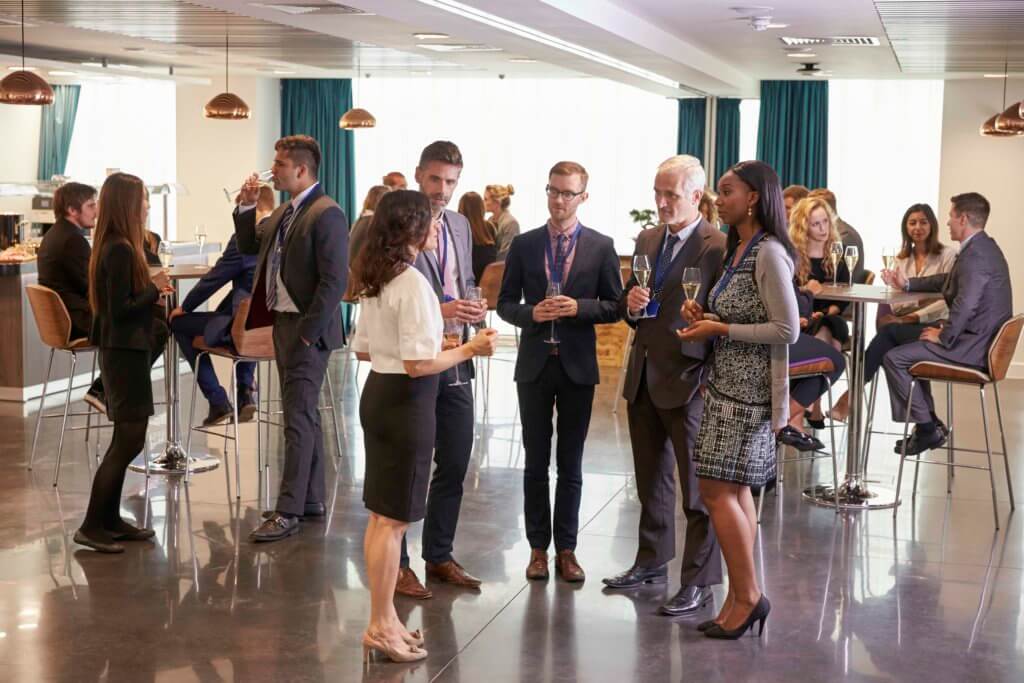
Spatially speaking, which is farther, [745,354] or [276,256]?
[276,256]

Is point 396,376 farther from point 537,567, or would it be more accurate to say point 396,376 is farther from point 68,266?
point 68,266

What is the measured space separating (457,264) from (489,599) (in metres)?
1.24

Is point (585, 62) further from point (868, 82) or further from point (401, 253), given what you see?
point (401, 253)

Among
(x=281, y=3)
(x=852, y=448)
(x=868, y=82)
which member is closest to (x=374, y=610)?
(x=852, y=448)

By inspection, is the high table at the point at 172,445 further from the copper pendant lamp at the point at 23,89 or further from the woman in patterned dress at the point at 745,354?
the woman in patterned dress at the point at 745,354

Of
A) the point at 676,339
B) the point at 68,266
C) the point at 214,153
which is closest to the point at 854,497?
the point at 676,339

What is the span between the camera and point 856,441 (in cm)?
614

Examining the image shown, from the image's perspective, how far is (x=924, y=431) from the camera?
664cm

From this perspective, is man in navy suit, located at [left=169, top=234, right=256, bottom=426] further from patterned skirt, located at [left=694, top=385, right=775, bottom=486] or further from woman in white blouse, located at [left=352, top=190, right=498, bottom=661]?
patterned skirt, located at [left=694, top=385, right=775, bottom=486]

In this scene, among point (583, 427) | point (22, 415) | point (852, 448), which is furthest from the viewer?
point (22, 415)

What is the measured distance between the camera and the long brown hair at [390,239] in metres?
3.66

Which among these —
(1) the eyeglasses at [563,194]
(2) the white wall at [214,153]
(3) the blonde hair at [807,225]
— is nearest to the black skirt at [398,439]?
(1) the eyeglasses at [563,194]

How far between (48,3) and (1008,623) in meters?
6.10

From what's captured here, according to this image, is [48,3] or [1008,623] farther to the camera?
[48,3]
